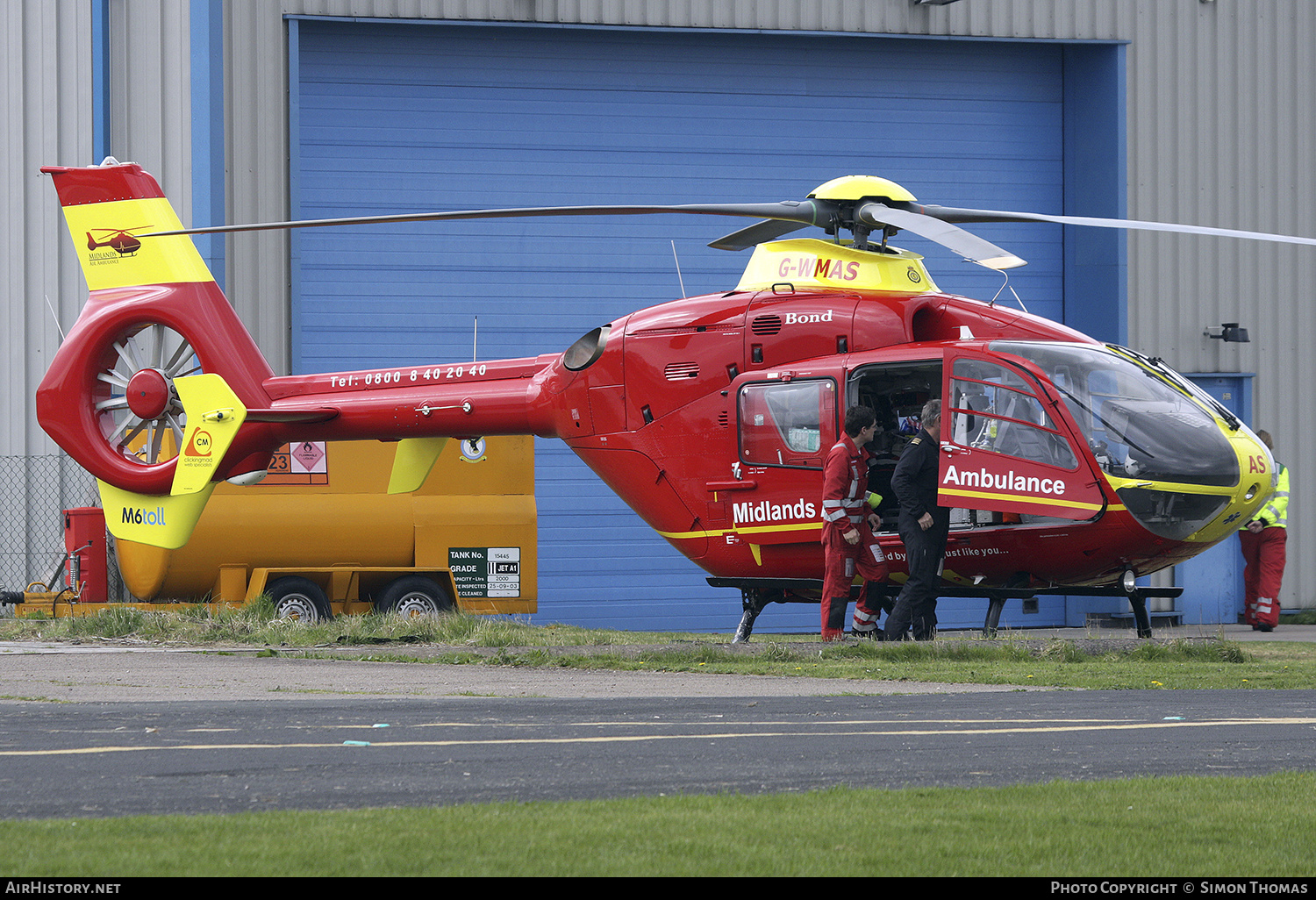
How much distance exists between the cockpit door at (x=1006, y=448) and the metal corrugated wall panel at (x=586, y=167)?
1022 cm

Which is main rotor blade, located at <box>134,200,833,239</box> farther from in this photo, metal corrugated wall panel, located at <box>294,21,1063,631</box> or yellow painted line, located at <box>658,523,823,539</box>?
metal corrugated wall panel, located at <box>294,21,1063,631</box>

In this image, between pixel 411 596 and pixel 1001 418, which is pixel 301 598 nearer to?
pixel 411 596

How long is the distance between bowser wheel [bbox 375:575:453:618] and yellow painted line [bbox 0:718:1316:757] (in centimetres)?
1050

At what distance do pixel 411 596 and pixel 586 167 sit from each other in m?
7.82

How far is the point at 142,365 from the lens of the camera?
15797 millimetres

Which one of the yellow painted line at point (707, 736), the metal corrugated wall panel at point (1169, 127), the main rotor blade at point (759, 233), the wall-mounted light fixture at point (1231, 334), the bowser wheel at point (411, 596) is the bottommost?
the bowser wheel at point (411, 596)

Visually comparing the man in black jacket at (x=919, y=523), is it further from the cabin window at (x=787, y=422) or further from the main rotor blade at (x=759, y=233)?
the main rotor blade at (x=759, y=233)

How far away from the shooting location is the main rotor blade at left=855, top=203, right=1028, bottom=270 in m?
11.2

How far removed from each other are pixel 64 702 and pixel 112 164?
346 inches

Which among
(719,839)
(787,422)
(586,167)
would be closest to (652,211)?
(787,422)

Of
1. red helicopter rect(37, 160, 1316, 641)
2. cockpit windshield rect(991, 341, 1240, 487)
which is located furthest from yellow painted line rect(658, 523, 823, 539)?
cockpit windshield rect(991, 341, 1240, 487)

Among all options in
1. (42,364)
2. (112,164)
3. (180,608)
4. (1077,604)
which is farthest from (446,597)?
(1077,604)

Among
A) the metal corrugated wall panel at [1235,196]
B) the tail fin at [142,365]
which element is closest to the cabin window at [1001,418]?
the tail fin at [142,365]

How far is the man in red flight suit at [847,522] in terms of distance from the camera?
1227cm
